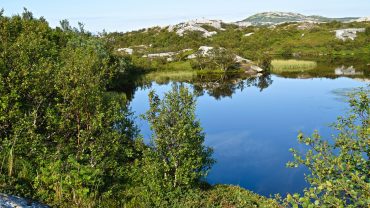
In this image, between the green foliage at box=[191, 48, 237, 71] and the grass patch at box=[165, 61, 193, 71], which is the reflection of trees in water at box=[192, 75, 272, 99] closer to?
the green foliage at box=[191, 48, 237, 71]

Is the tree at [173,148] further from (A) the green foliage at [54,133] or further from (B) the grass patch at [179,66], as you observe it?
(B) the grass patch at [179,66]

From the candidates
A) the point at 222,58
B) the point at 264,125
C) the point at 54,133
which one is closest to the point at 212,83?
the point at 222,58

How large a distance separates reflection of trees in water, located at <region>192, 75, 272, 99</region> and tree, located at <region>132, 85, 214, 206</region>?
64629 mm

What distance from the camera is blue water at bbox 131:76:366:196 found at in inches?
1566

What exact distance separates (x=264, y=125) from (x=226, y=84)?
169 feet

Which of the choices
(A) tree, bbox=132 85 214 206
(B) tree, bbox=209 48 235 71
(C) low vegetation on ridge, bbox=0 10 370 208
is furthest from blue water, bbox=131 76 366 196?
(B) tree, bbox=209 48 235 71

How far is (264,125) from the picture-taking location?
2411 inches

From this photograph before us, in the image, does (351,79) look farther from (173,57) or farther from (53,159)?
(53,159)

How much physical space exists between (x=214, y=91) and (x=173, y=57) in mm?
71142

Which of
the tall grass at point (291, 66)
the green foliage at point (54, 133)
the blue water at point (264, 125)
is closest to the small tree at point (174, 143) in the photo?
the green foliage at point (54, 133)

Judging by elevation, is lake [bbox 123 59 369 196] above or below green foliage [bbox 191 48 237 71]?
below

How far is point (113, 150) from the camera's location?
27625 mm

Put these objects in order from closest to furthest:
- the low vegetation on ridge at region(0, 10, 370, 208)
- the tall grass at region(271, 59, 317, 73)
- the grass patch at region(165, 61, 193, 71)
Result: the low vegetation on ridge at region(0, 10, 370, 208)
the tall grass at region(271, 59, 317, 73)
the grass patch at region(165, 61, 193, 71)

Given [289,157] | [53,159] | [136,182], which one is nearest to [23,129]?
[53,159]
